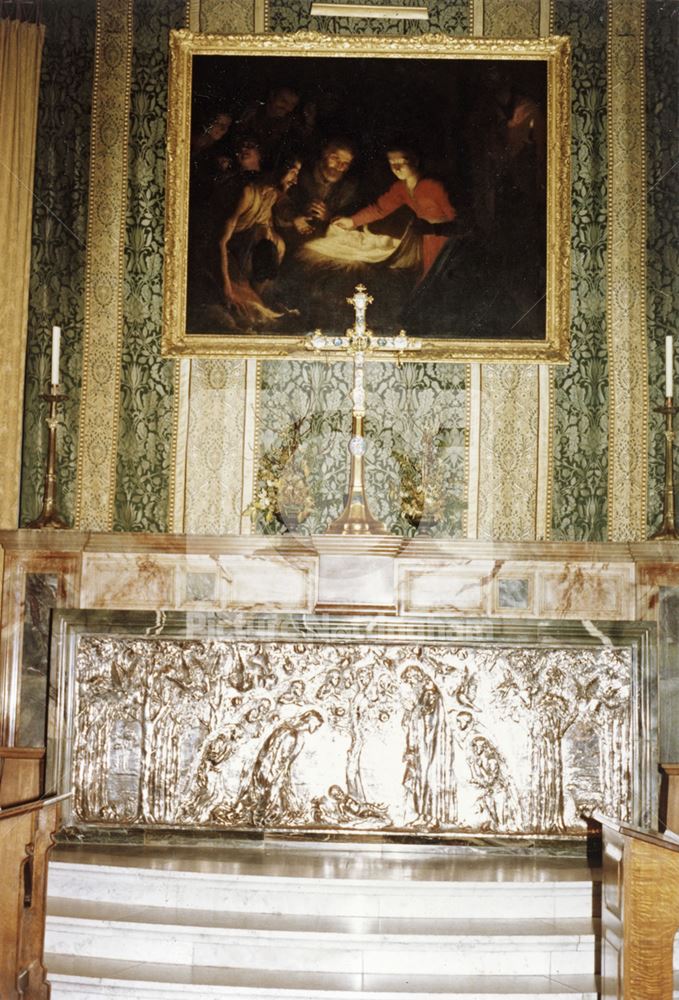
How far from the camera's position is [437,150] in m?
7.12

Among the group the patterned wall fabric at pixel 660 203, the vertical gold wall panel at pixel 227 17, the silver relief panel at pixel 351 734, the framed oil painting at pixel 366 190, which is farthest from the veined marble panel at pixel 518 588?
the vertical gold wall panel at pixel 227 17

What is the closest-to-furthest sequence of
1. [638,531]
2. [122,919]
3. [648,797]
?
[122,919], [648,797], [638,531]

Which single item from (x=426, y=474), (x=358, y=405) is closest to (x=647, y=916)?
(x=358, y=405)

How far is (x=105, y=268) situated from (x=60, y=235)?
0.33 m

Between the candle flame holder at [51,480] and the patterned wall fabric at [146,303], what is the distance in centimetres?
43

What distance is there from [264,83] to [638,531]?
341 cm

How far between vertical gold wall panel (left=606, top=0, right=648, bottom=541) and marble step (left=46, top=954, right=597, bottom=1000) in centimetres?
275

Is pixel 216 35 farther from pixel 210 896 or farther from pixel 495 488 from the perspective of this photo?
pixel 210 896

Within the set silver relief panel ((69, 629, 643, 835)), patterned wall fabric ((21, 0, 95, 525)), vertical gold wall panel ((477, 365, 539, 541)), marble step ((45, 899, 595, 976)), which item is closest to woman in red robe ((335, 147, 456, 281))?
vertical gold wall panel ((477, 365, 539, 541))

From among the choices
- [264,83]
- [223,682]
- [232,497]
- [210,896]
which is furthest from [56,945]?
[264,83]

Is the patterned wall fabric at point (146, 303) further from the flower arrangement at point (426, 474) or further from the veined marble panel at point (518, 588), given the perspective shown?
the veined marble panel at point (518, 588)

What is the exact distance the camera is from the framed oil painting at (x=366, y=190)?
702 cm

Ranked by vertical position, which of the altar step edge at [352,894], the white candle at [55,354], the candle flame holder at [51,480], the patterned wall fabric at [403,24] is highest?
the patterned wall fabric at [403,24]

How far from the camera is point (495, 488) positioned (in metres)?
6.94
